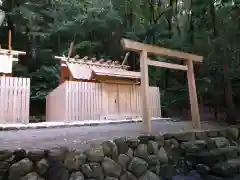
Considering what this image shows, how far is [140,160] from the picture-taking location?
11.5 ft

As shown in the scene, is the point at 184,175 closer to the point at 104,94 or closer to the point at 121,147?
the point at 121,147

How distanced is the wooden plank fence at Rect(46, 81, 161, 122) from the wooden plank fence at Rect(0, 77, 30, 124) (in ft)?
4.63

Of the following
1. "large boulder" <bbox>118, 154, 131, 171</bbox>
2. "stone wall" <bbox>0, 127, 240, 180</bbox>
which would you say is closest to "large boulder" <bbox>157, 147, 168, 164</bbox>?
"stone wall" <bbox>0, 127, 240, 180</bbox>

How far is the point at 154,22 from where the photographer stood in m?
14.7

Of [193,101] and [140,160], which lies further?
[193,101]

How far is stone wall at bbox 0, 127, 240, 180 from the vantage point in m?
2.60

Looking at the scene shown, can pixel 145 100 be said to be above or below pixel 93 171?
above

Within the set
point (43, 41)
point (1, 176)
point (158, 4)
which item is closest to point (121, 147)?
point (1, 176)

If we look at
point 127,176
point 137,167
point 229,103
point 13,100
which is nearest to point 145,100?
point 137,167

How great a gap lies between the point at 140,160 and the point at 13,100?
587 cm

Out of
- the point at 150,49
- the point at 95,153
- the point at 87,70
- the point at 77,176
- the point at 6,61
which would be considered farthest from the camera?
the point at 87,70

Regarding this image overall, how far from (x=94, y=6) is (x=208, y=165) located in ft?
43.2

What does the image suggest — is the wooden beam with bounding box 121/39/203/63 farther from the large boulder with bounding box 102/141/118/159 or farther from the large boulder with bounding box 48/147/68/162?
the large boulder with bounding box 48/147/68/162

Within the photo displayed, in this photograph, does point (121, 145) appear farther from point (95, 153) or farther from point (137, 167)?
point (95, 153)
